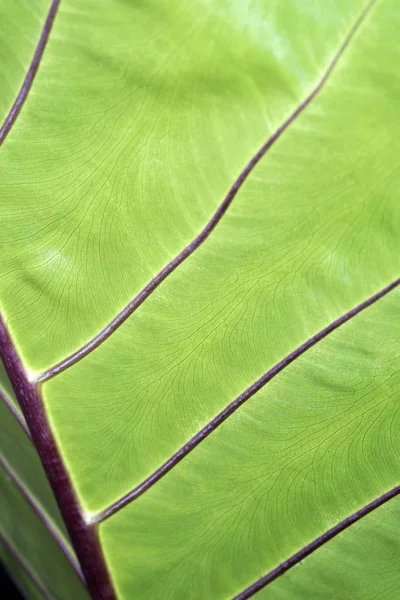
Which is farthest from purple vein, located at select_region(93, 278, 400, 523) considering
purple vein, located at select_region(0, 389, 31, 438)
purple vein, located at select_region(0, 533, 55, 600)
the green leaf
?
purple vein, located at select_region(0, 533, 55, 600)

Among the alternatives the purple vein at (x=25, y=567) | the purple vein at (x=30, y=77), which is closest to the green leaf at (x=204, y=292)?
the purple vein at (x=30, y=77)

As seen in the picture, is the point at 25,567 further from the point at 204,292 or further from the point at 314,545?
the point at 204,292

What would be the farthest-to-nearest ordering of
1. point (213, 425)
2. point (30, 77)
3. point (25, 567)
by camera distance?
point (25, 567), point (213, 425), point (30, 77)

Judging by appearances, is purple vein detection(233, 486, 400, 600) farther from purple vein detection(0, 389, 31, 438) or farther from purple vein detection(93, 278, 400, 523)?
purple vein detection(0, 389, 31, 438)

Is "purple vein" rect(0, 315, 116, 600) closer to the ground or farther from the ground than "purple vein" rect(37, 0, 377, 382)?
closer to the ground

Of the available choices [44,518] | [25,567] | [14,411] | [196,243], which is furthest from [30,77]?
[25,567]

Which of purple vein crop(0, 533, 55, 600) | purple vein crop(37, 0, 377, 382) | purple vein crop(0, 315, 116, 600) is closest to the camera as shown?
purple vein crop(37, 0, 377, 382)

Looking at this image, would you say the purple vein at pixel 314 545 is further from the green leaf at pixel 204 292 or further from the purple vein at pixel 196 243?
the purple vein at pixel 196 243
